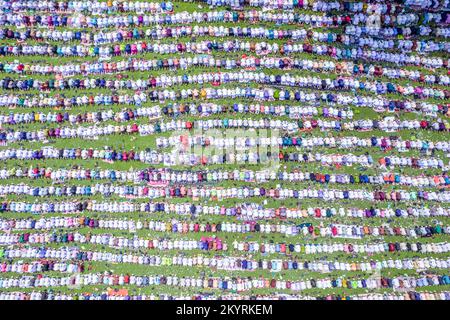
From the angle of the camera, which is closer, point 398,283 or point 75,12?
point 398,283

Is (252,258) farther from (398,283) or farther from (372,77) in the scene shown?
(372,77)

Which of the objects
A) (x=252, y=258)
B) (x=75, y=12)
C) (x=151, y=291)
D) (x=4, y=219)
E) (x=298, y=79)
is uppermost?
(x=75, y=12)

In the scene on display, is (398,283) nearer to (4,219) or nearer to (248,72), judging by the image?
(248,72)

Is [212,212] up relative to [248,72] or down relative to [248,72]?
down

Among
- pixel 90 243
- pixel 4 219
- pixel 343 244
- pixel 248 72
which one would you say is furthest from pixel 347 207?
pixel 4 219

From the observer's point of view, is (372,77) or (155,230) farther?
(372,77)

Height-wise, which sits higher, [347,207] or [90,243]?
[347,207]

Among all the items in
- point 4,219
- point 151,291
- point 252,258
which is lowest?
point 151,291

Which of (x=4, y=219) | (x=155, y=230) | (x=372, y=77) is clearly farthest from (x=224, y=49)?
(x=4, y=219)
